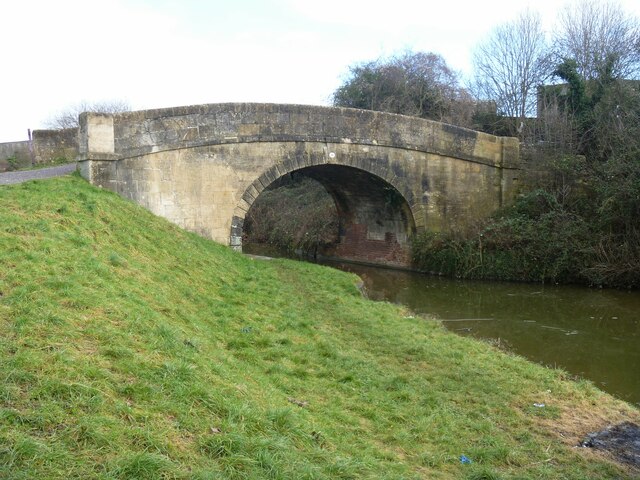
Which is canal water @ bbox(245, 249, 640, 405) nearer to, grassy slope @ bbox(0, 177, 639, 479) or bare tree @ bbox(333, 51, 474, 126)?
grassy slope @ bbox(0, 177, 639, 479)

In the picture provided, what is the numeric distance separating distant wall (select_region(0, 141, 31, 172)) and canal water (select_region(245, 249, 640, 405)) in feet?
27.9

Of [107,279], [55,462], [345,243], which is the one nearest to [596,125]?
[345,243]

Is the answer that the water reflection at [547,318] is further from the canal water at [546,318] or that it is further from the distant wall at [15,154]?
the distant wall at [15,154]

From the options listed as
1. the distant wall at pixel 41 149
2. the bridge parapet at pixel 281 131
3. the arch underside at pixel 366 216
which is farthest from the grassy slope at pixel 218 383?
the arch underside at pixel 366 216

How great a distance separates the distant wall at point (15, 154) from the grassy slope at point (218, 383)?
253 inches

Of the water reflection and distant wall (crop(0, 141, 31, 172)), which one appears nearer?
the water reflection

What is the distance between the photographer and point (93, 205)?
27.0ft

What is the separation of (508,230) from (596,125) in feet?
12.8

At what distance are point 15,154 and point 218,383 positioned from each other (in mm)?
12287

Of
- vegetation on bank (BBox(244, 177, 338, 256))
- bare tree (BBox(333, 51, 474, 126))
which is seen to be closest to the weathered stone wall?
vegetation on bank (BBox(244, 177, 338, 256))

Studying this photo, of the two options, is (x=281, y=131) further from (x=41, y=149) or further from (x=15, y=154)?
(x=15, y=154)

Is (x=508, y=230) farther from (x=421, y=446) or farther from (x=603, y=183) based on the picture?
(x=421, y=446)

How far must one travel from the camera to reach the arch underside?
15.9m

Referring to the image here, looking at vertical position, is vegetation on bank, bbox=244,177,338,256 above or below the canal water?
above
